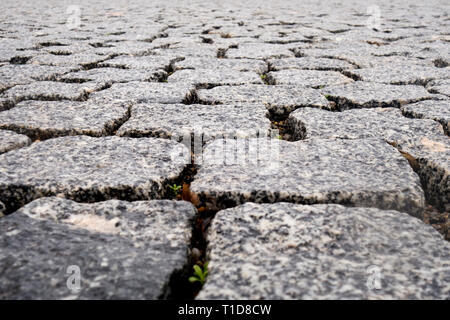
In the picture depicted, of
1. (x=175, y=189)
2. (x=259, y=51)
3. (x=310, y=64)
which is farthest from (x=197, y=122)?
(x=259, y=51)

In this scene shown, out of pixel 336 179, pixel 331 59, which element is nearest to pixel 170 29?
pixel 331 59

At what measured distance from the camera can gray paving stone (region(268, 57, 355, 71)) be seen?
2.78 m

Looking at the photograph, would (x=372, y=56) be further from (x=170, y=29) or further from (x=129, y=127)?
(x=170, y=29)

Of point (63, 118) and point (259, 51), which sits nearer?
point (63, 118)

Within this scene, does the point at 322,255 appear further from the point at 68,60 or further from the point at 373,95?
the point at 68,60

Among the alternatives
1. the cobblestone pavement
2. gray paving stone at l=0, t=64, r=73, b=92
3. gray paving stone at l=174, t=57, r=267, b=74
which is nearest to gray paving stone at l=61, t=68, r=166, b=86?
the cobblestone pavement

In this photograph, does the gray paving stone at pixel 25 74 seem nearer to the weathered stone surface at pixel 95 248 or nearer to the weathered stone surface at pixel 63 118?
the weathered stone surface at pixel 63 118

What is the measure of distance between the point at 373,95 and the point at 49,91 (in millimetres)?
2108

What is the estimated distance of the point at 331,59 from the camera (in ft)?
9.99

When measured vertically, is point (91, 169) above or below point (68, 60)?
below

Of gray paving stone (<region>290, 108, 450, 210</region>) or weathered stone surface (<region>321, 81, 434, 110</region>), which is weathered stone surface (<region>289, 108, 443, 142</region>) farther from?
weathered stone surface (<region>321, 81, 434, 110</region>)

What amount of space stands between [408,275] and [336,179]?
17.1 inches

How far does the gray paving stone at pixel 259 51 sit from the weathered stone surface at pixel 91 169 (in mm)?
2111

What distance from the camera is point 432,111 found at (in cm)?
177
